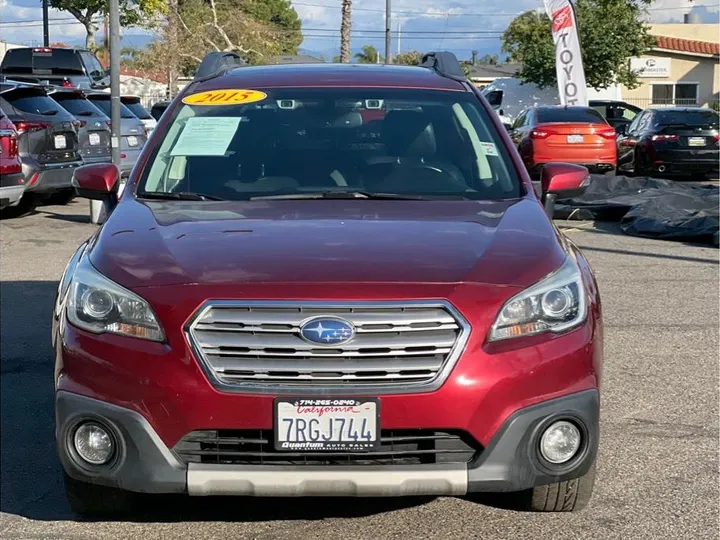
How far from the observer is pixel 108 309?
12.3 feet

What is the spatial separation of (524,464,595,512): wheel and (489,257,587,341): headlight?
64cm

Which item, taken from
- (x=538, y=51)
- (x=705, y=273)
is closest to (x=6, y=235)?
(x=705, y=273)

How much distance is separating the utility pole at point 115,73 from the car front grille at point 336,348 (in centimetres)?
1075

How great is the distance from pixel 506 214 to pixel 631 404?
1.94 meters

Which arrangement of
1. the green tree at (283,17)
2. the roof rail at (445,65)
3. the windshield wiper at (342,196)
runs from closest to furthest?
1. the windshield wiper at (342,196)
2. the roof rail at (445,65)
3. the green tree at (283,17)

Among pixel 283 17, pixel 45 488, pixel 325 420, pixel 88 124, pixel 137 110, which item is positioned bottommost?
pixel 283 17

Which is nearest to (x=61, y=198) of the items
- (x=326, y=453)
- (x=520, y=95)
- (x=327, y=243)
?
(x=327, y=243)

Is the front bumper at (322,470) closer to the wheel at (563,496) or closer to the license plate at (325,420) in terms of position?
the license plate at (325,420)

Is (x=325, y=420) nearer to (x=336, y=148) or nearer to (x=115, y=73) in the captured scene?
(x=336, y=148)

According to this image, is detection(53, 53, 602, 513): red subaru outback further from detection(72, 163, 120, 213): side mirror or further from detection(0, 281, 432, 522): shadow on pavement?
detection(72, 163, 120, 213): side mirror

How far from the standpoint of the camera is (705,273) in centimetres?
1040

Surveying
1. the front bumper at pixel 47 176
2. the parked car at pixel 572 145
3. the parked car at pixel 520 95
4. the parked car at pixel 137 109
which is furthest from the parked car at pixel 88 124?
the parked car at pixel 520 95

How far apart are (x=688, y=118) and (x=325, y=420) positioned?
20808 mm

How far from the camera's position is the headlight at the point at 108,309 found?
144 inches
